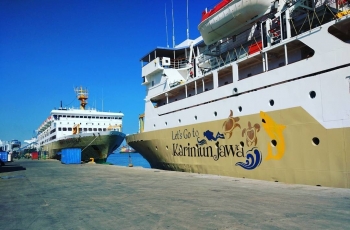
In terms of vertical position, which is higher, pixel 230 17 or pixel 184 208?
pixel 230 17

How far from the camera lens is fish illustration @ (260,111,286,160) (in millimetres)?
10556

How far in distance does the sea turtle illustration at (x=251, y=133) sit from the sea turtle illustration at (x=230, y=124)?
46cm

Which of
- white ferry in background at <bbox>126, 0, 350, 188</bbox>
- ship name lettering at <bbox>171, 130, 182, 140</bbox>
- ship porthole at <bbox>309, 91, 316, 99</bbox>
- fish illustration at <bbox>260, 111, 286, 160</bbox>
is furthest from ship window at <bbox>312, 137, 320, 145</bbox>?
ship name lettering at <bbox>171, 130, 182, 140</bbox>

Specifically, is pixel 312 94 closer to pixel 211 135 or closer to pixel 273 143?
pixel 273 143

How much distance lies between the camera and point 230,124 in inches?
501

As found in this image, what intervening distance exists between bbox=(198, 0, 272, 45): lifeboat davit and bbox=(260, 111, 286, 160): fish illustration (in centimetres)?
444

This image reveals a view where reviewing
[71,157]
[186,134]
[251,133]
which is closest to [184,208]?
[251,133]

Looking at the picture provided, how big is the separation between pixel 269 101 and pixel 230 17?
14.7 feet

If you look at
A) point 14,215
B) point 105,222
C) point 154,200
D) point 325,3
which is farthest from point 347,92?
point 14,215

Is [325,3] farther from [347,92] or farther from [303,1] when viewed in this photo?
[347,92]

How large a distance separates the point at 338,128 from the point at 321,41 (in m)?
2.93

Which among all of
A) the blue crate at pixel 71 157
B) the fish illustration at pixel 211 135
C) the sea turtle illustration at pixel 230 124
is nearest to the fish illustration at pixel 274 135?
the sea turtle illustration at pixel 230 124

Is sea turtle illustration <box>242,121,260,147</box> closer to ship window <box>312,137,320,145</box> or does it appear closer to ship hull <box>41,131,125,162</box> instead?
ship window <box>312,137,320,145</box>

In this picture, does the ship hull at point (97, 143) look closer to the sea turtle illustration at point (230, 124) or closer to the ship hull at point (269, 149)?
the ship hull at point (269, 149)
